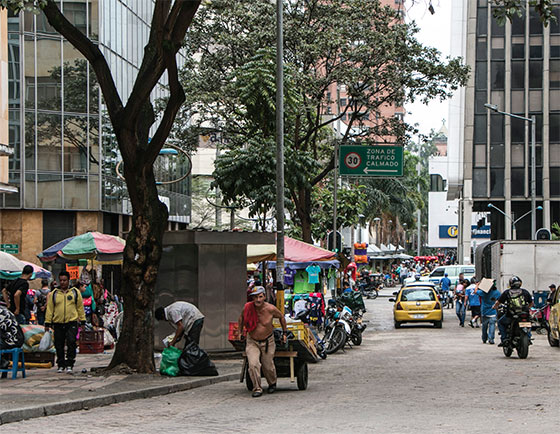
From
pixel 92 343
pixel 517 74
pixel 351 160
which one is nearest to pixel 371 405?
pixel 92 343

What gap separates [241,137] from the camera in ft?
116

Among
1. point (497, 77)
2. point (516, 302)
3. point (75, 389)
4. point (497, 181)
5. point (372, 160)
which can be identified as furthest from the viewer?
point (497, 181)

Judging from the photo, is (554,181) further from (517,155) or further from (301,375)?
(301,375)

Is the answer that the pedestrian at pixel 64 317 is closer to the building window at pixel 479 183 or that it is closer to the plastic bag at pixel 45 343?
the plastic bag at pixel 45 343

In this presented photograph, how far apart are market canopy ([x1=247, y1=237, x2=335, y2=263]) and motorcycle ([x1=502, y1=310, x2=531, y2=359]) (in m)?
6.95

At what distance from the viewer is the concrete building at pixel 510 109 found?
63.8 m

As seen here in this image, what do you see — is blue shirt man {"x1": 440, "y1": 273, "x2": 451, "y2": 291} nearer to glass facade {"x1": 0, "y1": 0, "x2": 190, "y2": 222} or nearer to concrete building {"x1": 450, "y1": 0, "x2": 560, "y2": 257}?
glass facade {"x1": 0, "y1": 0, "x2": 190, "y2": 222}

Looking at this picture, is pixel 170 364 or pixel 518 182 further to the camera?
pixel 518 182

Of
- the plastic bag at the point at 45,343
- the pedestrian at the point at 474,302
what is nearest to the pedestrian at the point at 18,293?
the plastic bag at the point at 45,343

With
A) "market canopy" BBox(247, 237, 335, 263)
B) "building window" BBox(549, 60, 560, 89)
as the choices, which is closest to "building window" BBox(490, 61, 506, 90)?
"building window" BBox(549, 60, 560, 89)

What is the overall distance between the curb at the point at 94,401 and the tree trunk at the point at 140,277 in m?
1.11

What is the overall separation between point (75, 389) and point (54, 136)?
26.4 m

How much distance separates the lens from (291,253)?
26.8 meters

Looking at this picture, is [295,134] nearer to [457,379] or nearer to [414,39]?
[414,39]
